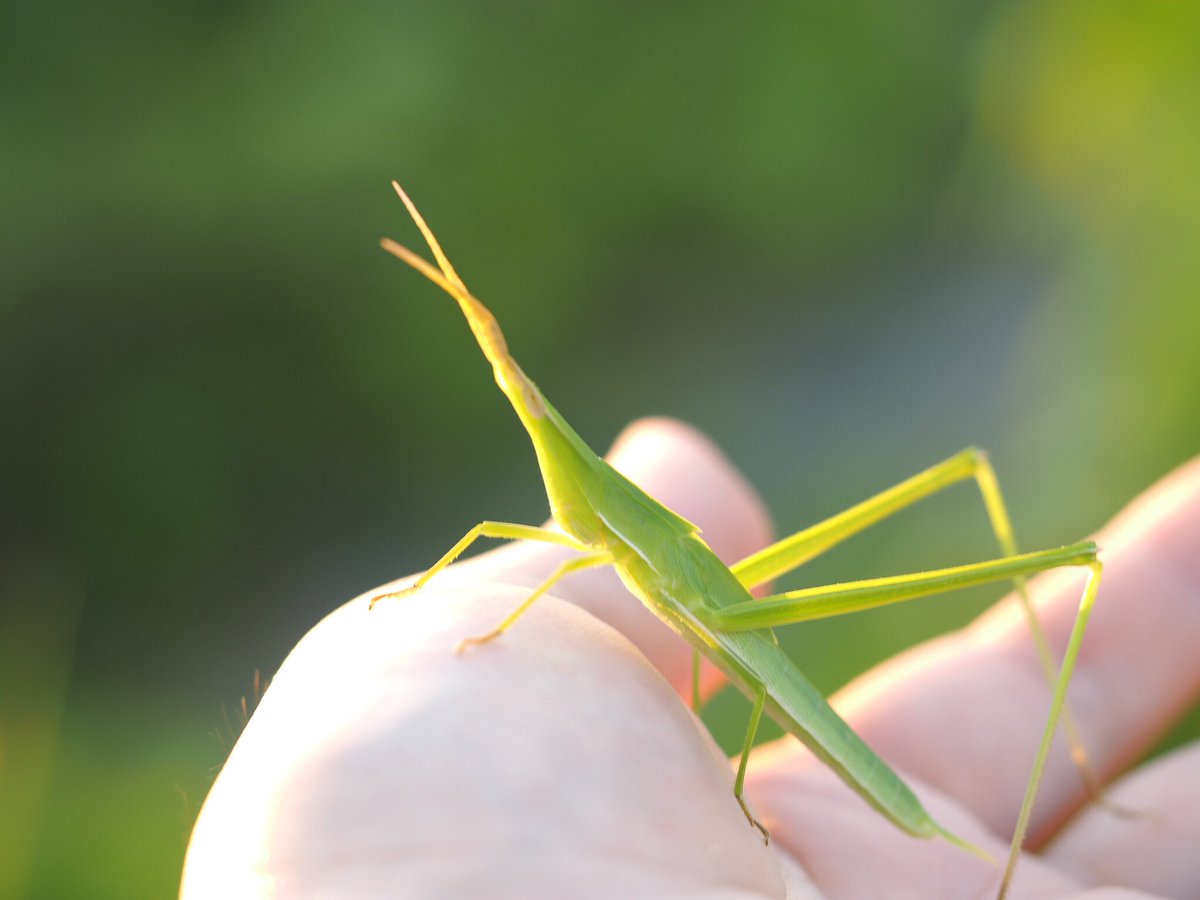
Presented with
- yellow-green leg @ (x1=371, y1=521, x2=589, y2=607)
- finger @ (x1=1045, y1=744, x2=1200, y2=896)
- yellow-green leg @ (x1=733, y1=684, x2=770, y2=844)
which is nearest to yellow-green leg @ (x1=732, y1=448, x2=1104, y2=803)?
finger @ (x1=1045, y1=744, x2=1200, y2=896)

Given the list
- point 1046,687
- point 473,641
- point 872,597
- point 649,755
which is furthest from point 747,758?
point 1046,687

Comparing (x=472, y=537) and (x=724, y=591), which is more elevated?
(x=472, y=537)

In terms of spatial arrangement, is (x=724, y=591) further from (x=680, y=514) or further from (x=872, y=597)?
(x=680, y=514)

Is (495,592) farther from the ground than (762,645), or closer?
farther from the ground

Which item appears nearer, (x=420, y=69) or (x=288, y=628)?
(x=288, y=628)

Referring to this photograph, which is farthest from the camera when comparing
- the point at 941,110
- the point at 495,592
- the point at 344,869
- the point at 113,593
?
the point at 941,110

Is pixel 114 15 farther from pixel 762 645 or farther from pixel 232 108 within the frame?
pixel 762 645

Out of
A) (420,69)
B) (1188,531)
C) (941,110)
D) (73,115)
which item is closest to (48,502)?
(73,115)
